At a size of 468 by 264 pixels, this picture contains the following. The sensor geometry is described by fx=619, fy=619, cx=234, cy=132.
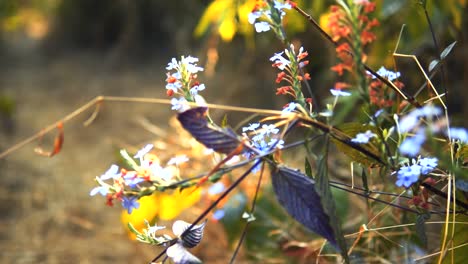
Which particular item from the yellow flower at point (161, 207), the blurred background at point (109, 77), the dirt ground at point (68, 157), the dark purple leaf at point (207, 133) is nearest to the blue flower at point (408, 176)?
the dark purple leaf at point (207, 133)

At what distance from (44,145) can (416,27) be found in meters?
1.23

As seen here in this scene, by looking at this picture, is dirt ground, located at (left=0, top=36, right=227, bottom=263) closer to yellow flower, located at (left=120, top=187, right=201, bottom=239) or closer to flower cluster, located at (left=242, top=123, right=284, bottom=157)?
yellow flower, located at (left=120, top=187, right=201, bottom=239)

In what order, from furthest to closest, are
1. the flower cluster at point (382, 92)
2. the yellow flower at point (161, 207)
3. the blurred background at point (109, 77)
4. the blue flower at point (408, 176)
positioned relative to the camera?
1. the blurred background at point (109, 77)
2. the yellow flower at point (161, 207)
3. the flower cluster at point (382, 92)
4. the blue flower at point (408, 176)

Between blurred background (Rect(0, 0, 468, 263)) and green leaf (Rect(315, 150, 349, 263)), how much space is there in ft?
1.11

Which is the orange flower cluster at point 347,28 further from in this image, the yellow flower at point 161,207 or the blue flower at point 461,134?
the yellow flower at point 161,207

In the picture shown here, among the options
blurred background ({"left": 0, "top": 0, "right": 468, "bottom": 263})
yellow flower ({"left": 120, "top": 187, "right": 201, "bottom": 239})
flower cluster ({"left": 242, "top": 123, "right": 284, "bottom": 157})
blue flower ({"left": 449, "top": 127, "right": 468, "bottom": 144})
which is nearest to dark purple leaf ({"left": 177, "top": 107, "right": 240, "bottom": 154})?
flower cluster ({"left": 242, "top": 123, "right": 284, "bottom": 157})

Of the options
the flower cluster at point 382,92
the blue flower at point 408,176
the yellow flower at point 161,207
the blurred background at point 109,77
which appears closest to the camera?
the blue flower at point 408,176

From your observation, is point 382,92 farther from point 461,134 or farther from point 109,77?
point 109,77

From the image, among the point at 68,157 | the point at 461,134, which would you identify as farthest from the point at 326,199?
the point at 68,157

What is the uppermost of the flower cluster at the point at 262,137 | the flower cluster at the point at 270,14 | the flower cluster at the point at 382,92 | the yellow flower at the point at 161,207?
the yellow flower at the point at 161,207

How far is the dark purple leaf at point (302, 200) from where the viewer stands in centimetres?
44

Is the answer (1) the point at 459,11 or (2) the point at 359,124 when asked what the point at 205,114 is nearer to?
(2) the point at 359,124

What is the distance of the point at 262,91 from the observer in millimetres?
1848

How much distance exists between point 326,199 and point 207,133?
0.32ft
